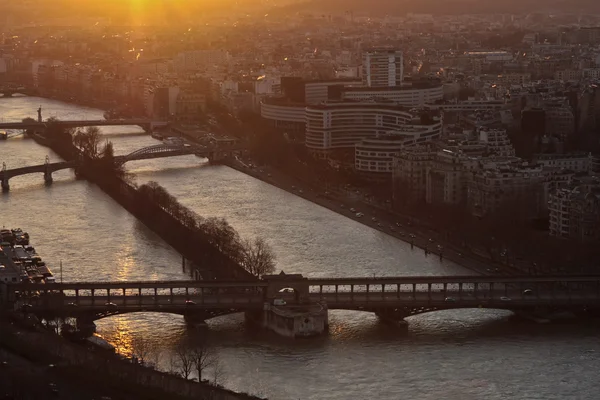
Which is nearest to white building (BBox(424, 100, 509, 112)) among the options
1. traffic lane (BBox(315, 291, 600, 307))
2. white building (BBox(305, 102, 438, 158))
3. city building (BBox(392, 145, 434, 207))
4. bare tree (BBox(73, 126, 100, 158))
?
white building (BBox(305, 102, 438, 158))

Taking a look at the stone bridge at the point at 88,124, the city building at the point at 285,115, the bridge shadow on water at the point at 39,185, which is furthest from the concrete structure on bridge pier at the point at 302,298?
the stone bridge at the point at 88,124

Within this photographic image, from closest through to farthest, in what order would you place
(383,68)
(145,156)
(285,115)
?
(145,156) < (285,115) < (383,68)

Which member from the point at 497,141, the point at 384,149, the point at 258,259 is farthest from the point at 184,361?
the point at 497,141

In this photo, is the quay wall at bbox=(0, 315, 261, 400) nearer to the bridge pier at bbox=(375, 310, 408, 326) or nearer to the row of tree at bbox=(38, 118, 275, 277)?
the bridge pier at bbox=(375, 310, 408, 326)

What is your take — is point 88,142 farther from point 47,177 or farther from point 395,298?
point 395,298

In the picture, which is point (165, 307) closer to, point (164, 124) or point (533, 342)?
point (533, 342)
